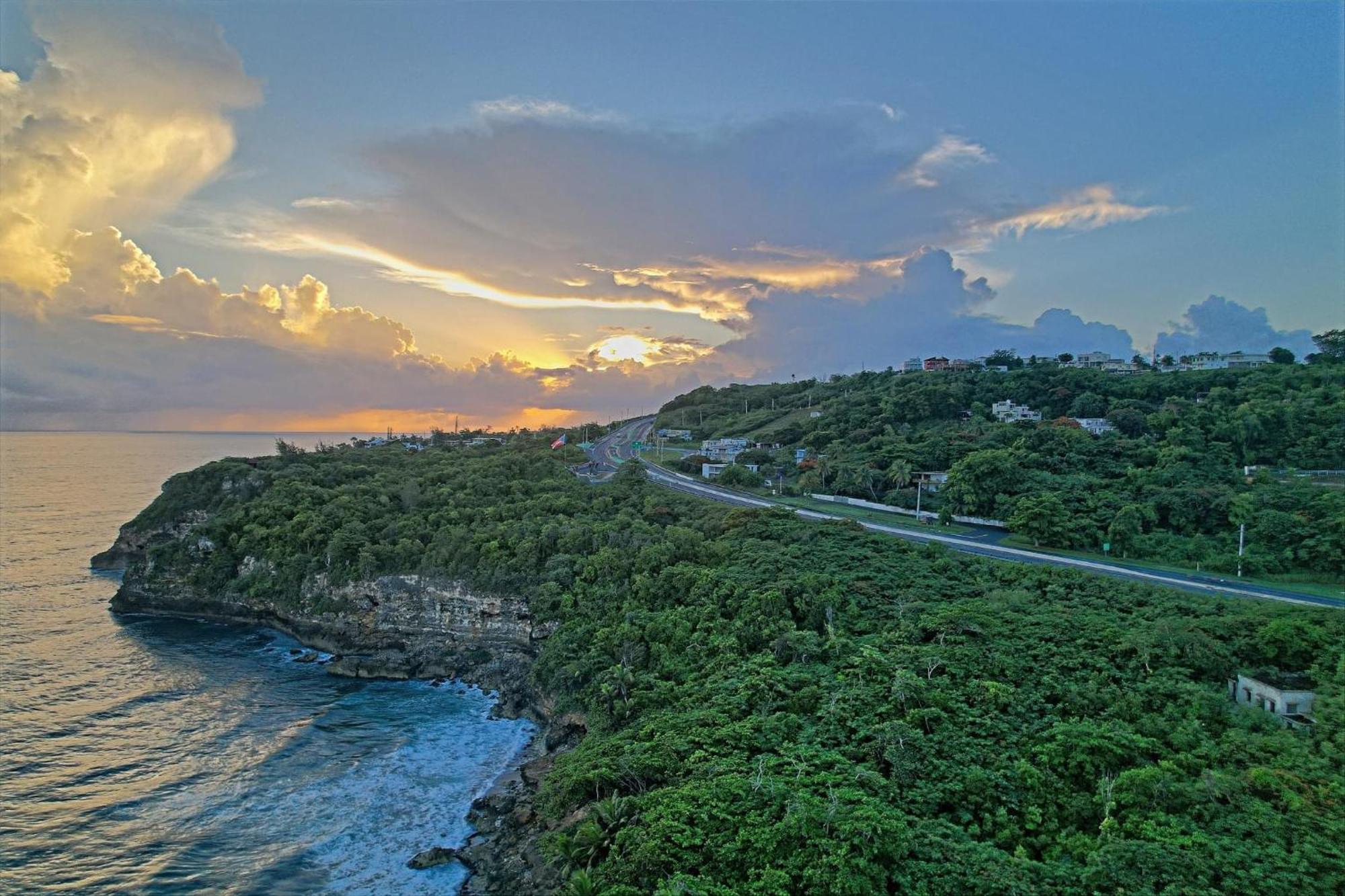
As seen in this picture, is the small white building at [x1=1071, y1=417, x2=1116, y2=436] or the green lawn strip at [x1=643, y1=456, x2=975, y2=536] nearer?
the green lawn strip at [x1=643, y1=456, x2=975, y2=536]

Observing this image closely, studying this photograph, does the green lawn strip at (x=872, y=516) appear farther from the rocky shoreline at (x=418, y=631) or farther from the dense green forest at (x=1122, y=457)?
the rocky shoreline at (x=418, y=631)

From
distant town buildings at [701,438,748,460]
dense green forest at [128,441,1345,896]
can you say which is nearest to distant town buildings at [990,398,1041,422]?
distant town buildings at [701,438,748,460]

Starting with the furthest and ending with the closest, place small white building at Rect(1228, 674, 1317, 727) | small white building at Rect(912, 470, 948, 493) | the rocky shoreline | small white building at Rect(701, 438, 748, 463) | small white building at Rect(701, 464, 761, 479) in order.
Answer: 1. small white building at Rect(701, 438, 748, 463)
2. small white building at Rect(701, 464, 761, 479)
3. small white building at Rect(912, 470, 948, 493)
4. the rocky shoreline
5. small white building at Rect(1228, 674, 1317, 727)

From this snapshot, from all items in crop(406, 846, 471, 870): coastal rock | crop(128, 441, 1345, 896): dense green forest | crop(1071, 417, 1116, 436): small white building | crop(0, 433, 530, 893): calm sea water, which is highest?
crop(1071, 417, 1116, 436): small white building

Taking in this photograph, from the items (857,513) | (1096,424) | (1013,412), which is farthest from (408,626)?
(1013,412)

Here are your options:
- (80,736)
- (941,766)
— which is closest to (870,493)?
(941,766)

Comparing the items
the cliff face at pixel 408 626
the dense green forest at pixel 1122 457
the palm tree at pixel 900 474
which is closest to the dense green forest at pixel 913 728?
the cliff face at pixel 408 626

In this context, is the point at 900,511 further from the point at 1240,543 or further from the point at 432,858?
the point at 432,858

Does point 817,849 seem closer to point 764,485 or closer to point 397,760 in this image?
point 397,760

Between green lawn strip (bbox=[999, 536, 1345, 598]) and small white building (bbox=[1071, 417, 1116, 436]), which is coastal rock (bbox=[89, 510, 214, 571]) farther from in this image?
small white building (bbox=[1071, 417, 1116, 436])
